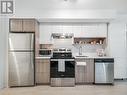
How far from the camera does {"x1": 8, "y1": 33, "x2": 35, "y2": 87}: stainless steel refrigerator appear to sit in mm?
6551

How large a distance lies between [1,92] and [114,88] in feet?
10.9

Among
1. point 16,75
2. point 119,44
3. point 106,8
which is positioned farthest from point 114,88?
point 16,75

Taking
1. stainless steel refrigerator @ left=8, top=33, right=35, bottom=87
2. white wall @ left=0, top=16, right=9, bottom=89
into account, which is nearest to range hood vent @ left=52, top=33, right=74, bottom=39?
stainless steel refrigerator @ left=8, top=33, right=35, bottom=87

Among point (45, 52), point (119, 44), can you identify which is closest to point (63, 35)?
A: point (45, 52)

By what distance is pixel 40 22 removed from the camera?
7.56 meters

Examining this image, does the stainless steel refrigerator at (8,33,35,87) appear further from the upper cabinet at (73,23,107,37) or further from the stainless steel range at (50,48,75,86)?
the upper cabinet at (73,23,107,37)

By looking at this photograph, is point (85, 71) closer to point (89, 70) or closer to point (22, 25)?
point (89, 70)

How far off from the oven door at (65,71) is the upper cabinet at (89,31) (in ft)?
4.03

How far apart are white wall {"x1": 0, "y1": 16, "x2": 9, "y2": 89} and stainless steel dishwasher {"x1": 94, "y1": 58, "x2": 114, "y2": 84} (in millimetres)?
2932

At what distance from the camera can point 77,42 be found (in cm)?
781

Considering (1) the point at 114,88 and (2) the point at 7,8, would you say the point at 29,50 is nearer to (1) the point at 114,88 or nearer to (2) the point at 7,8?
(2) the point at 7,8

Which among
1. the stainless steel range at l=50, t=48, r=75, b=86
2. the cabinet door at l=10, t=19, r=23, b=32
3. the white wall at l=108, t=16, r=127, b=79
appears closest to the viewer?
the cabinet door at l=10, t=19, r=23, b=32

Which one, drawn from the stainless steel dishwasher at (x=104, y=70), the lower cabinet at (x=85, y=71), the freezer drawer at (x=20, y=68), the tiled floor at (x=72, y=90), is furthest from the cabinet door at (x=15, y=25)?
the stainless steel dishwasher at (x=104, y=70)

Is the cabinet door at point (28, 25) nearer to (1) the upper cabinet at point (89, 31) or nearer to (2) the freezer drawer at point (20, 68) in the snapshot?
(2) the freezer drawer at point (20, 68)
